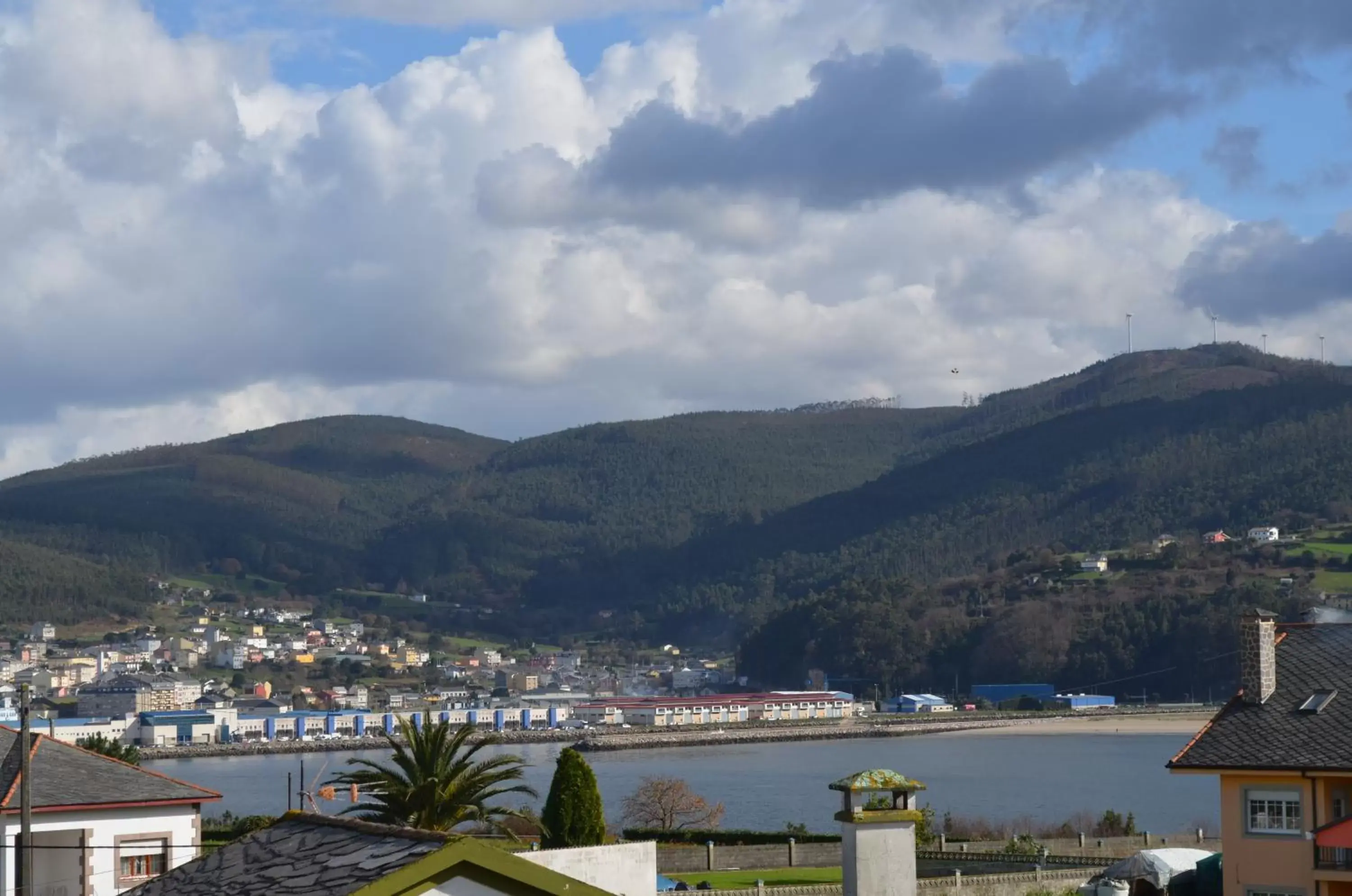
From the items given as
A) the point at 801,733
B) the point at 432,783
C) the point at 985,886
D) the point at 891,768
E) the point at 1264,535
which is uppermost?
the point at 1264,535

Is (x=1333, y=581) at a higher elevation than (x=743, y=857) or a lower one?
higher

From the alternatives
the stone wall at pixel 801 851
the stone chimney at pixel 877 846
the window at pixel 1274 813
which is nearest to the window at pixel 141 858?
the stone chimney at pixel 877 846

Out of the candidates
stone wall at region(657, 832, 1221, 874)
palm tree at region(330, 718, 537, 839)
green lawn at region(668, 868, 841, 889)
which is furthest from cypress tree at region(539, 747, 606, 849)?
palm tree at region(330, 718, 537, 839)

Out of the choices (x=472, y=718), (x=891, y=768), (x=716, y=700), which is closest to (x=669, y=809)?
(x=891, y=768)

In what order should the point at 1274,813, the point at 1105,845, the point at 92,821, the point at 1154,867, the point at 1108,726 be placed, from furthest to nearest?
the point at 1108,726 → the point at 1105,845 → the point at 1154,867 → the point at 92,821 → the point at 1274,813

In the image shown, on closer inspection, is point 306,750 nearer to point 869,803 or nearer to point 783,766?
point 783,766

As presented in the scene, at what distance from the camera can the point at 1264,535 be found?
614ft

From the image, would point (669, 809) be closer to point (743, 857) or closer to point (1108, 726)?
point (743, 857)

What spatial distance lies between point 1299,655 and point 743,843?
72.1 feet

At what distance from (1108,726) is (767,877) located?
109m

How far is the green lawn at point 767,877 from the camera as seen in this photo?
3153cm

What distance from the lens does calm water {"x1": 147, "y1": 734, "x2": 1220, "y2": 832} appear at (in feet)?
228

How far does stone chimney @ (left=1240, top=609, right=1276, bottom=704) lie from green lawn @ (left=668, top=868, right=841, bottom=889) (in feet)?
36.0

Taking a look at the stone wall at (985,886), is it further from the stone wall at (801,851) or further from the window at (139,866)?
the window at (139,866)
